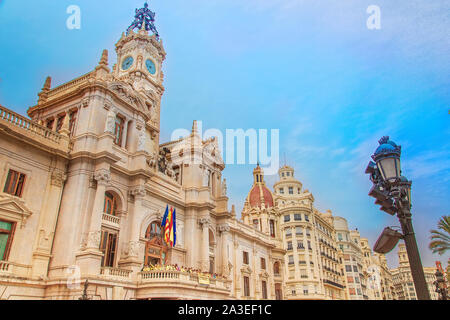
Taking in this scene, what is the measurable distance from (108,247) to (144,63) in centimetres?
2733

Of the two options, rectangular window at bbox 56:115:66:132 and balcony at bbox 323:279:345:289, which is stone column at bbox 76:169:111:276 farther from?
balcony at bbox 323:279:345:289

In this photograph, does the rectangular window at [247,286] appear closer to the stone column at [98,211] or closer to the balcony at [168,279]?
Result: the balcony at [168,279]

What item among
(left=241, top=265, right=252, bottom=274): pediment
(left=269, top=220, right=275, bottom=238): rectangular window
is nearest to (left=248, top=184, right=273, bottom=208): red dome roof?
(left=269, top=220, right=275, bottom=238): rectangular window

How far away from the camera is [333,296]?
238ft

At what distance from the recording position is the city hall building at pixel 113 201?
2206 centimetres

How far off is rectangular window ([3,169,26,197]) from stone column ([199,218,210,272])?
17888 mm

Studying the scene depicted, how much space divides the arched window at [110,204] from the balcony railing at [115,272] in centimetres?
503

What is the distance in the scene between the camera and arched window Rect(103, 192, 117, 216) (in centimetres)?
2759

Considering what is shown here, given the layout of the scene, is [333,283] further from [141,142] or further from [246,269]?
[141,142]

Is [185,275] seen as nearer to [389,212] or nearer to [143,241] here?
[143,241]

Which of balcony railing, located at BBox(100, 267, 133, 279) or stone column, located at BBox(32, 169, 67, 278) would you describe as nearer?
stone column, located at BBox(32, 169, 67, 278)

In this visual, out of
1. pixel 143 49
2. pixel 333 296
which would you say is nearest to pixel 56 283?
pixel 143 49
